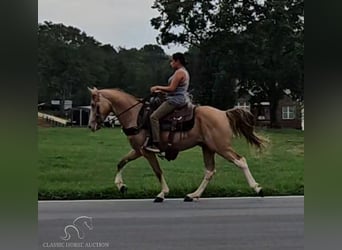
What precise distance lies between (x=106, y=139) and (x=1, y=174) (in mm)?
610

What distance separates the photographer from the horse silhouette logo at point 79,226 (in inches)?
150

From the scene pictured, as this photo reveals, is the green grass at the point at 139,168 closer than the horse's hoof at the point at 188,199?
Yes

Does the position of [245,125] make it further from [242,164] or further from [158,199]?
[158,199]

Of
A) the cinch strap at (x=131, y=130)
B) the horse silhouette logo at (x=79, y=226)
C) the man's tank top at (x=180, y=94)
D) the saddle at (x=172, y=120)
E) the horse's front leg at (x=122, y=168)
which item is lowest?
the horse silhouette logo at (x=79, y=226)

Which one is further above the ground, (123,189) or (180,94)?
(180,94)

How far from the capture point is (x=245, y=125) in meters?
3.94

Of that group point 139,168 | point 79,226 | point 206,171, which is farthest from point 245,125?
point 79,226

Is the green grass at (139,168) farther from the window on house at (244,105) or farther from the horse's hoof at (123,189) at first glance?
the window on house at (244,105)

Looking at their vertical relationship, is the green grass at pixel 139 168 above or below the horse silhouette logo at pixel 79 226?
above

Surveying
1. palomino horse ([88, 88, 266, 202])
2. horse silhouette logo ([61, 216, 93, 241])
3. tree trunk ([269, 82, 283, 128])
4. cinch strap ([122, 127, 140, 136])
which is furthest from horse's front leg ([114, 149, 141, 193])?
tree trunk ([269, 82, 283, 128])

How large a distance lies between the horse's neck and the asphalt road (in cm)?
46

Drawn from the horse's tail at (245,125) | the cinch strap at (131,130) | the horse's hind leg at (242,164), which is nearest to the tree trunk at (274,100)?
the horse's tail at (245,125)

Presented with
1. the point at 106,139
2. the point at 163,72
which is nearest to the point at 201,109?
the point at 163,72

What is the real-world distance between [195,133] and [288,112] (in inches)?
21.6
